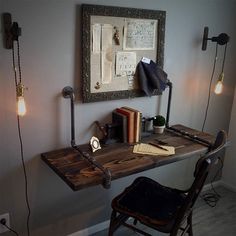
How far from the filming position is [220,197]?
2.73m

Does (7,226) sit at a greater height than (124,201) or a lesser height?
lesser

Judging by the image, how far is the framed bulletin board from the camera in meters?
1.75

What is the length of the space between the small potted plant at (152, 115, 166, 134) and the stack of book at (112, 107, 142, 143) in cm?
21

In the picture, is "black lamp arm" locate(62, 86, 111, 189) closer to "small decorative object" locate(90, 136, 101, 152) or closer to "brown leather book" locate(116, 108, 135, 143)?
"small decorative object" locate(90, 136, 101, 152)

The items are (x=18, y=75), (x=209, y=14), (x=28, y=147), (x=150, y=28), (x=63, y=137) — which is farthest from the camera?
(x=209, y=14)

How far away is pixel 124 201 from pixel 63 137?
0.55 metres

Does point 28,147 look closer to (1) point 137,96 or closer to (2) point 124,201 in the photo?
(2) point 124,201

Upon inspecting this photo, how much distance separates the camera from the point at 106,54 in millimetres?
1842

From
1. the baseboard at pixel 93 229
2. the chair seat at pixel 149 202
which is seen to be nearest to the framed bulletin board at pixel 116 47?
the chair seat at pixel 149 202

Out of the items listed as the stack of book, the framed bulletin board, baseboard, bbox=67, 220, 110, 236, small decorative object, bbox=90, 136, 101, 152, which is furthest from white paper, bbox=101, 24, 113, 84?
baseboard, bbox=67, 220, 110, 236

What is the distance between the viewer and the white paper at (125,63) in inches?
75.1

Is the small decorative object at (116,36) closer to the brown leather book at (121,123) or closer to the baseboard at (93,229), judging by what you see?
the brown leather book at (121,123)

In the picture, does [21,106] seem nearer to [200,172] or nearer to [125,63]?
[125,63]

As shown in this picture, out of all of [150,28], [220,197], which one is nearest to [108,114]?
[150,28]
